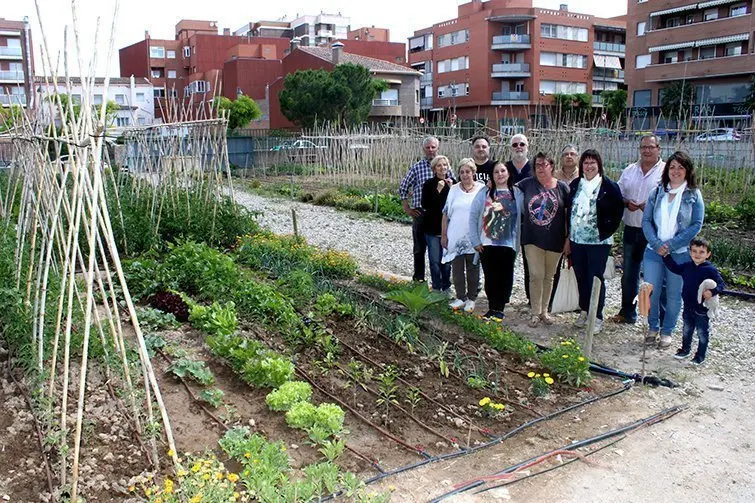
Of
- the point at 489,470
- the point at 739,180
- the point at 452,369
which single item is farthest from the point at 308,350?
the point at 739,180

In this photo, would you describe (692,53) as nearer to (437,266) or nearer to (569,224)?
(437,266)

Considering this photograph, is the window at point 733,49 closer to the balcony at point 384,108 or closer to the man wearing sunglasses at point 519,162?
the balcony at point 384,108

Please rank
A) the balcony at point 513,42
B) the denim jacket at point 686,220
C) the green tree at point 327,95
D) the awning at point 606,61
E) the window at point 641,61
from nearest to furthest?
the denim jacket at point 686,220
the green tree at point 327,95
the window at point 641,61
the balcony at point 513,42
the awning at point 606,61

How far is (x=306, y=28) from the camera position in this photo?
236 ft

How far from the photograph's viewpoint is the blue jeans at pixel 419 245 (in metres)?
7.40

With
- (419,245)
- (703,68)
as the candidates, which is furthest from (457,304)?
(703,68)

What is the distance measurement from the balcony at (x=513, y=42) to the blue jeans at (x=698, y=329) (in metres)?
46.7

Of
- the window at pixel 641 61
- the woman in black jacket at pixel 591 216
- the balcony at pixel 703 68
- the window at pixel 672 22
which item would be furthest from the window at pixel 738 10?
the woman in black jacket at pixel 591 216

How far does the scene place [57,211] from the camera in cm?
397

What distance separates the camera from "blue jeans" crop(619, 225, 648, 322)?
6.21 m

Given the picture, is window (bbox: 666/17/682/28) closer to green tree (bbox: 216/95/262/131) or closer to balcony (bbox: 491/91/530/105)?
balcony (bbox: 491/91/530/105)

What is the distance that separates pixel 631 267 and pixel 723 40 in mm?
37657

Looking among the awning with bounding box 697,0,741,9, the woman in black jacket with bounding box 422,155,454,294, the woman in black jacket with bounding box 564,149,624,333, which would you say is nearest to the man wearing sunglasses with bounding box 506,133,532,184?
the woman in black jacket with bounding box 564,149,624,333

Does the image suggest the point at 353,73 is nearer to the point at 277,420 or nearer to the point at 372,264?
the point at 372,264
